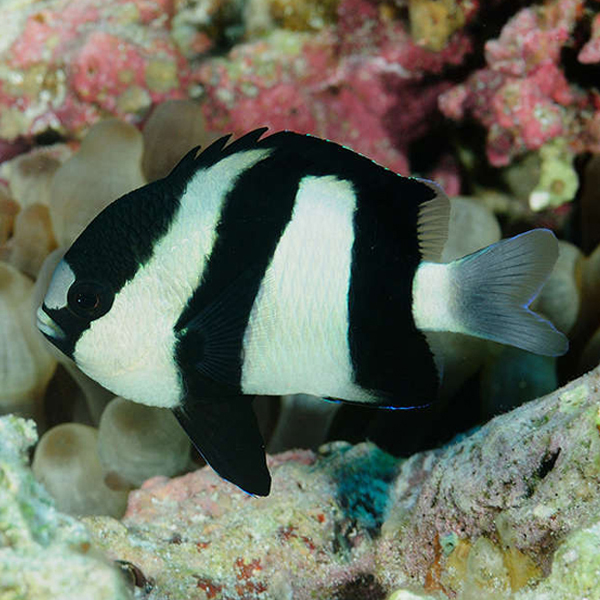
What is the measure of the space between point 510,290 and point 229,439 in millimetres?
681

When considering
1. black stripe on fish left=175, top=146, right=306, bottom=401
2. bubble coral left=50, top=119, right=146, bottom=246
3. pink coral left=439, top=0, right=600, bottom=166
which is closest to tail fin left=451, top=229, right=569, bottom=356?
black stripe on fish left=175, top=146, right=306, bottom=401

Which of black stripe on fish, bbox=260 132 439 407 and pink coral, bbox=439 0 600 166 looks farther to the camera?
pink coral, bbox=439 0 600 166

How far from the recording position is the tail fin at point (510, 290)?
4.42 feet

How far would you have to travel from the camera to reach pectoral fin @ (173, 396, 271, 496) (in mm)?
1463

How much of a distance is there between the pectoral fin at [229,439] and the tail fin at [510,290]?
Result: 0.53 meters

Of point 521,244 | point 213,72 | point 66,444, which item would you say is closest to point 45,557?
point 521,244

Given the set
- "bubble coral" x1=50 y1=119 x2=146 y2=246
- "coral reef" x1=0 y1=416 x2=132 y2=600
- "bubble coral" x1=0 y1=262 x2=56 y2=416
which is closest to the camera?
"coral reef" x1=0 y1=416 x2=132 y2=600

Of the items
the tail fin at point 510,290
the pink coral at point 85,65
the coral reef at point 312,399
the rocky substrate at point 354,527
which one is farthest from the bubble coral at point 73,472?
the pink coral at point 85,65

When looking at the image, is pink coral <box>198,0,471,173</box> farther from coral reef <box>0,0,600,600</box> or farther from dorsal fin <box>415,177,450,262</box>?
dorsal fin <box>415,177,450,262</box>

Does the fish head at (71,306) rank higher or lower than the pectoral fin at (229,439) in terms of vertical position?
higher

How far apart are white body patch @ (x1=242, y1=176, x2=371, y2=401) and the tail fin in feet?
0.82

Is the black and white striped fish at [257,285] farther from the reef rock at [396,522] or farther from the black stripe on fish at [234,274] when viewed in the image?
the reef rock at [396,522]

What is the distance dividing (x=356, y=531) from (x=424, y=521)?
29cm

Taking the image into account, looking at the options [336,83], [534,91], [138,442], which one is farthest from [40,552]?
[336,83]
